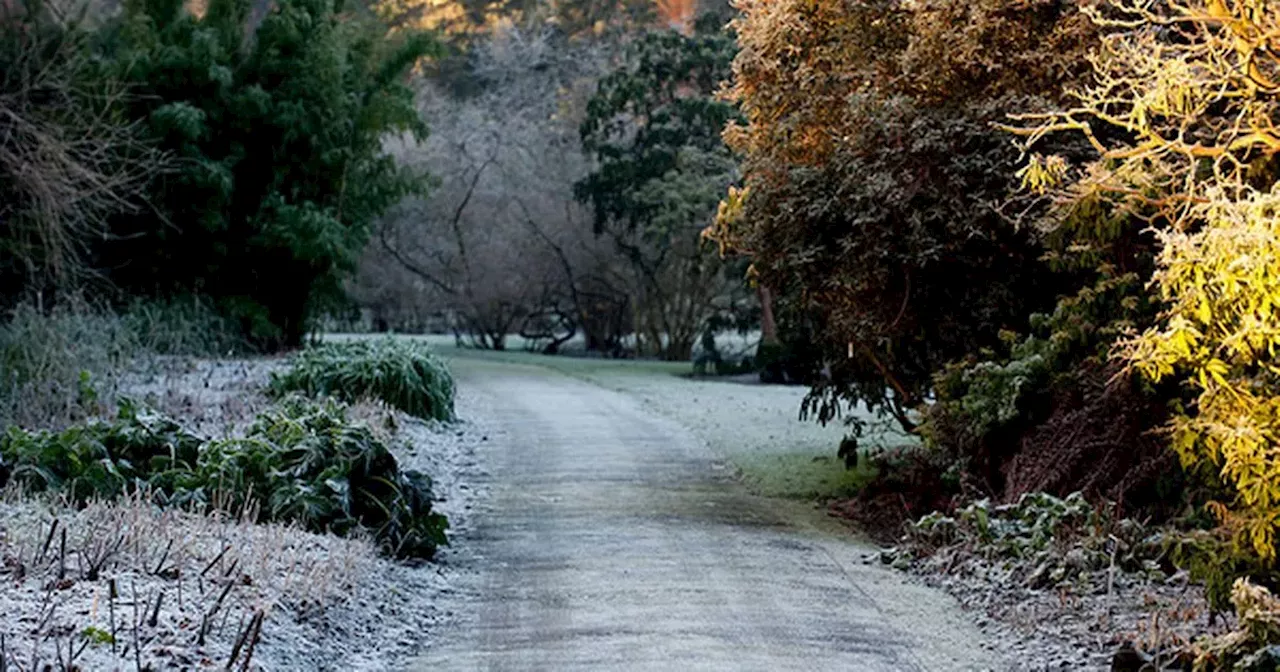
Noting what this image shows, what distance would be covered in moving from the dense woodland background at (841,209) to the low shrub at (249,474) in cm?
394

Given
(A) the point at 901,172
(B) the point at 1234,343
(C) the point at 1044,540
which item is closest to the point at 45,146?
(A) the point at 901,172

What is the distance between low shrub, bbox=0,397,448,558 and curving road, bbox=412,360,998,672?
1.78 feet

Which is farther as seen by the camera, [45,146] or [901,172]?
[45,146]

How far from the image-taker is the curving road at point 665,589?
773cm

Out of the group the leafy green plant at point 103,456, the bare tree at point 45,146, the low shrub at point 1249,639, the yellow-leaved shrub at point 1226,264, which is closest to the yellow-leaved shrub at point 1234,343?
the yellow-leaved shrub at point 1226,264

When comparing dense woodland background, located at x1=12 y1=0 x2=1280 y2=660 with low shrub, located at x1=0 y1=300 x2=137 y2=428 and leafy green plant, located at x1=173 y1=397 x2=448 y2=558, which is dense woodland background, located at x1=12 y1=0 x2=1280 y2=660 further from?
leafy green plant, located at x1=173 y1=397 x2=448 y2=558

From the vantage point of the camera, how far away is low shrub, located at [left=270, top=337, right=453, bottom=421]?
59.8 ft

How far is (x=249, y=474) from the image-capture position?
33.9 ft

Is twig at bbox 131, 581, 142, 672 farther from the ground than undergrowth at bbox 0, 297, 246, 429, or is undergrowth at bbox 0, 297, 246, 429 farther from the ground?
undergrowth at bbox 0, 297, 246, 429

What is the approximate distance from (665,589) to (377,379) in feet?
32.6

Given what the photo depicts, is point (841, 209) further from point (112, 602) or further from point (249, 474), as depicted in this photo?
point (112, 602)

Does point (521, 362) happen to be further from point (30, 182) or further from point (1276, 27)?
point (1276, 27)

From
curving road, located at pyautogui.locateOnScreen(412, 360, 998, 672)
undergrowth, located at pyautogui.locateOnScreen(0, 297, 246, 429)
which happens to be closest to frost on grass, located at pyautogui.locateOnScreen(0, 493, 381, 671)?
curving road, located at pyautogui.locateOnScreen(412, 360, 998, 672)

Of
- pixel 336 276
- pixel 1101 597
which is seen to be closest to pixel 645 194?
pixel 336 276
